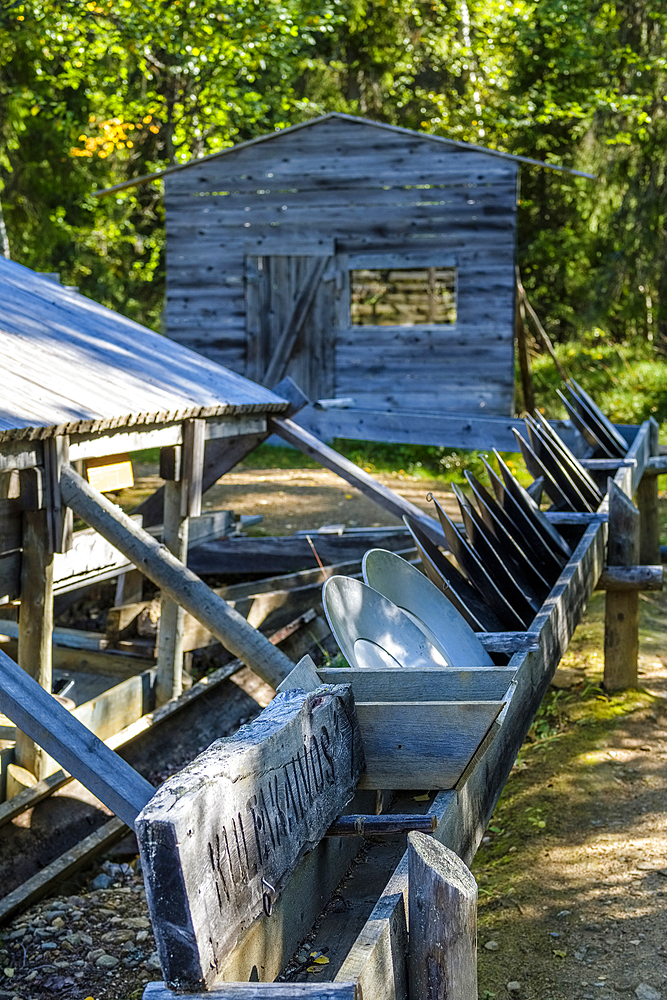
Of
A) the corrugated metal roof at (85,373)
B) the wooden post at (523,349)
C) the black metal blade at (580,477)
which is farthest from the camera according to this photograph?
the wooden post at (523,349)

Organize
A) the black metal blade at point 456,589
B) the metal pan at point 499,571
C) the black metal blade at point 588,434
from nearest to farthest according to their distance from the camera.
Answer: the black metal blade at point 456,589 → the metal pan at point 499,571 → the black metal blade at point 588,434

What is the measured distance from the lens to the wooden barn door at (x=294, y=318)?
1459cm

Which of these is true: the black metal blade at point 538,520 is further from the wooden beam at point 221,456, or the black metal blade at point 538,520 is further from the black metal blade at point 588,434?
the black metal blade at point 588,434

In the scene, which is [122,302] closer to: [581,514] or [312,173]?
[312,173]

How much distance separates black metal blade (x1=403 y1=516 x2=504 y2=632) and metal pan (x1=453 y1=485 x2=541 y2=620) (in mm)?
155

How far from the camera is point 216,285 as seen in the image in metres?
15.2

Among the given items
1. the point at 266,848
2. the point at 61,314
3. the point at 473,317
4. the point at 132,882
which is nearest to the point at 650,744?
the point at 132,882

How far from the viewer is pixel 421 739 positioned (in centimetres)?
231

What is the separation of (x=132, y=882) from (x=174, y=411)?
239 centimetres

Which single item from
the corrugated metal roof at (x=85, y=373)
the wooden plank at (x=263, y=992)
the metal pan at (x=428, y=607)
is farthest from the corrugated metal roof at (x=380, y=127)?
the wooden plank at (x=263, y=992)

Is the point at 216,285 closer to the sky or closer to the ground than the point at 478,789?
closer to the sky

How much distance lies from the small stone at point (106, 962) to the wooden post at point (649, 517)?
231 inches

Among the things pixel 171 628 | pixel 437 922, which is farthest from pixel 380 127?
pixel 437 922

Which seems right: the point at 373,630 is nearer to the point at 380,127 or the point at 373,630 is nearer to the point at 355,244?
the point at 355,244
